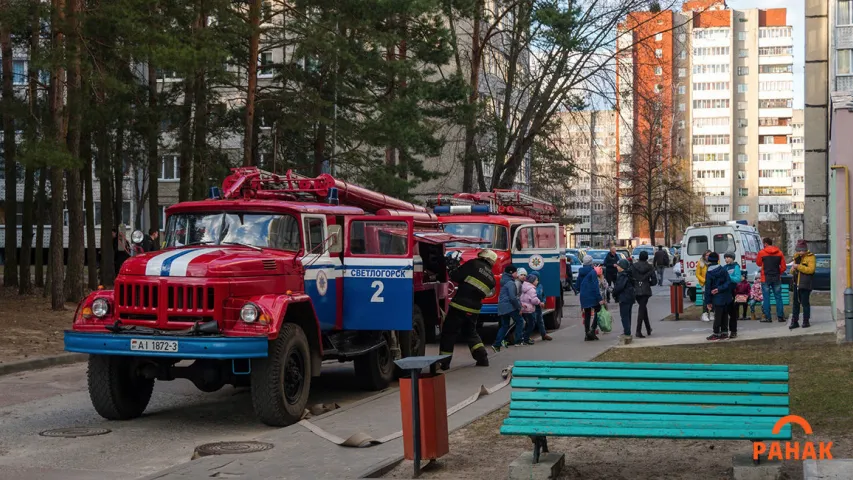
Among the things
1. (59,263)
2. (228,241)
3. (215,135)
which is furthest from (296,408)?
(215,135)

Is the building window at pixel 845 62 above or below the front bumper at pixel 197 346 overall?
above

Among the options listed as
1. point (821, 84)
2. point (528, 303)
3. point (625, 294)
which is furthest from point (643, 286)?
point (821, 84)

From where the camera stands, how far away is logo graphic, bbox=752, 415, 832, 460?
7.46m

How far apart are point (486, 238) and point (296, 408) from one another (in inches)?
451

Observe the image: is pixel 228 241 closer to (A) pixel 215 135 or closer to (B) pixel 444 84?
(A) pixel 215 135

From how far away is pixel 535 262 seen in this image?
22484mm

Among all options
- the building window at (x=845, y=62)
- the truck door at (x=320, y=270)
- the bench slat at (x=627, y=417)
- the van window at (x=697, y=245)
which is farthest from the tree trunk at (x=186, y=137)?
the building window at (x=845, y=62)

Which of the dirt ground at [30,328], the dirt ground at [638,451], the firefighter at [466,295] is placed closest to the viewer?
the dirt ground at [638,451]

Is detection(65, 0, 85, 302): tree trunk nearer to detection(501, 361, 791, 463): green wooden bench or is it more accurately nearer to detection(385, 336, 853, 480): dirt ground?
detection(385, 336, 853, 480): dirt ground

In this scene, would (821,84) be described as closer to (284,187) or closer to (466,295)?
(466,295)

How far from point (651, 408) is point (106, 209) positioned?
98.1 feet

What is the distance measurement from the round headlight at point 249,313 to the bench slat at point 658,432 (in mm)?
3741

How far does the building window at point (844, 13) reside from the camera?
59.3 m

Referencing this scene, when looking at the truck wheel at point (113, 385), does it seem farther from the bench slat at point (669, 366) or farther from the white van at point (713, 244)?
the white van at point (713, 244)
